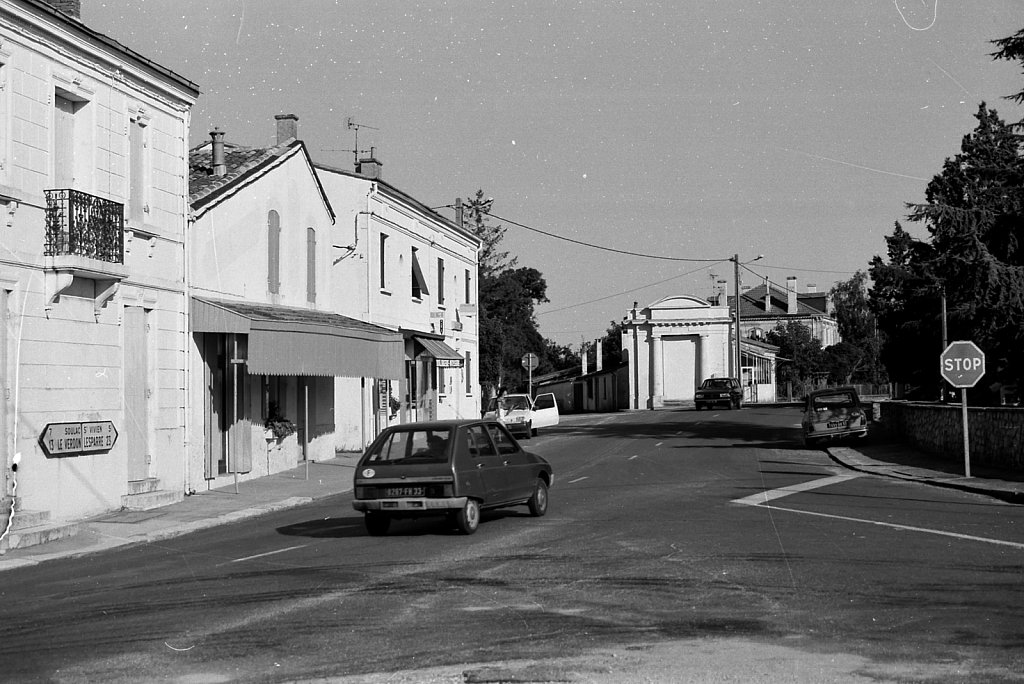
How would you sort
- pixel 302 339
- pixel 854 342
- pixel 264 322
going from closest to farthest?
pixel 264 322 < pixel 302 339 < pixel 854 342

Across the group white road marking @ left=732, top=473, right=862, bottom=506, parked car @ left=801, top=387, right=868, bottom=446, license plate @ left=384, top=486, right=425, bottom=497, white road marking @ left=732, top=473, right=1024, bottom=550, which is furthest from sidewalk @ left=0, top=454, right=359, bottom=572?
parked car @ left=801, top=387, right=868, bottom=446

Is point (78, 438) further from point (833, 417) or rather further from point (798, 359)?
point (798, 359)

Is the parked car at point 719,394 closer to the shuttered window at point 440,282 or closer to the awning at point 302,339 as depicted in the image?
Result: the shuttered window at point 440,282

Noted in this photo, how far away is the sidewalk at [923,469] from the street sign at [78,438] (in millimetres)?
14665

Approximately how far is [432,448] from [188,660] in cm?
706

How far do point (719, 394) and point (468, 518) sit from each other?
48.7 metres

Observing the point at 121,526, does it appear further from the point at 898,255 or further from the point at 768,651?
the point at 898,255

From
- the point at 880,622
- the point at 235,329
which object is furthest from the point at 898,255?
the point at 880,622

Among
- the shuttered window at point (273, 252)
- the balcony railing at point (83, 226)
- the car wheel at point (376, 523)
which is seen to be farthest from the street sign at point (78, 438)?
the shuttered window at point (273, 252)

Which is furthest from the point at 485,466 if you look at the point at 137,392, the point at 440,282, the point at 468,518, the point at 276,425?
the point at 440,282

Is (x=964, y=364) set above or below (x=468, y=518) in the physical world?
above

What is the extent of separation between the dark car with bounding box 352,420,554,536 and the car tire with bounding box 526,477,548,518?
0.69m

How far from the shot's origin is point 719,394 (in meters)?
61.6

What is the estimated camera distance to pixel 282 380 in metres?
27.1
